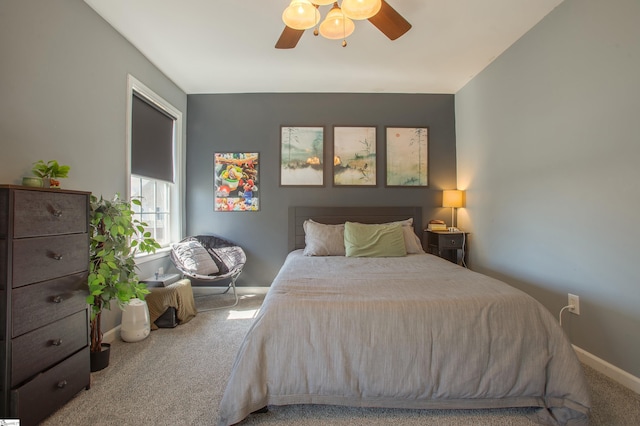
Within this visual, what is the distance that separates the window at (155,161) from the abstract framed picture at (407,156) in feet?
8.91

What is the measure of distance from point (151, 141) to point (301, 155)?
5.59ft

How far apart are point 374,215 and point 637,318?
91.7 inches

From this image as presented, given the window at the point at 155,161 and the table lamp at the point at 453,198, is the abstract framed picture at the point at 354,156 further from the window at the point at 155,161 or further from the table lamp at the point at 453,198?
the window at the point at 155,161

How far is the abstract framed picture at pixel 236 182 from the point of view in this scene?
11.7 ft

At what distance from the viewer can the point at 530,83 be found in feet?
7.89

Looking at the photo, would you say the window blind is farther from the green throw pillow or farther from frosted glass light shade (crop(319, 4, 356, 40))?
the green throw pillow

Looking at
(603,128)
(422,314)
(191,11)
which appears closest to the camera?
(422,314)

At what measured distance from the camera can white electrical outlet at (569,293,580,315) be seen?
1.99 meters

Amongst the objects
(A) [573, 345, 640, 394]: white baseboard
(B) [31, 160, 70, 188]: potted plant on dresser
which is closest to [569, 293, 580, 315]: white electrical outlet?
(A) [573, 345, 640, 394]: white baseboard

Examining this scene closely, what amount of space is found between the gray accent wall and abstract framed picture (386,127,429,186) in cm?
10

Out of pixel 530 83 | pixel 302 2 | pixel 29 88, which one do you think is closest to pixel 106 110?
pixel 29 88

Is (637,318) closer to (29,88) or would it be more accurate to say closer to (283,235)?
(283,235)

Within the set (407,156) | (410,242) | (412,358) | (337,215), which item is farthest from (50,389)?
(407,156)

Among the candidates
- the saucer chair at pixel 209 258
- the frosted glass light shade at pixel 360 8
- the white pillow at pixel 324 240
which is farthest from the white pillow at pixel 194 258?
the frosted glass light shade at pixel 360 8
